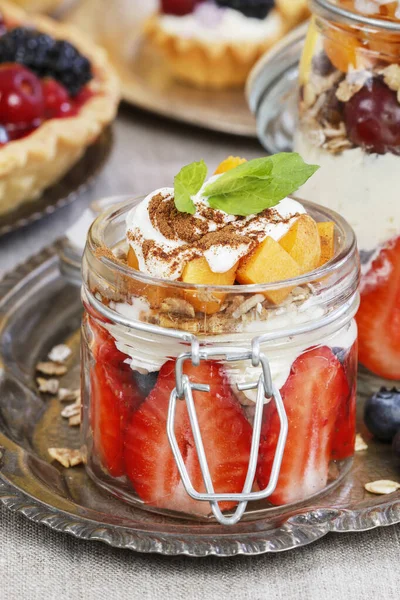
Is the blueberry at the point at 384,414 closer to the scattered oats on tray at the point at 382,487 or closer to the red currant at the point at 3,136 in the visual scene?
the scattered oats on tray at the point at 382,487

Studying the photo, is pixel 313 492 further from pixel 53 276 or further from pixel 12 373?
pixel 53 276

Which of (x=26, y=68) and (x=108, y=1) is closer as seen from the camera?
(x=26, y=68)

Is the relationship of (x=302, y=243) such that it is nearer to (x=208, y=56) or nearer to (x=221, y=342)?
(x=221, y=342)

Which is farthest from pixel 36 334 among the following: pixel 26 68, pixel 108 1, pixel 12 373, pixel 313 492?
pixel 108 1

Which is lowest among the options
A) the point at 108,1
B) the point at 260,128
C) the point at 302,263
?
the point at 108,1

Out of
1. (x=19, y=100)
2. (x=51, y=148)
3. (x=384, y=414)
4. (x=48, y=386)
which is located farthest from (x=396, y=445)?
(x=19, y=100)

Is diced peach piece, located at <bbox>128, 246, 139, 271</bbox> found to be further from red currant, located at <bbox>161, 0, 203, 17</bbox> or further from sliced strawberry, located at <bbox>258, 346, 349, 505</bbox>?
red currant, located at <bbox>161, 0, 203, 17</bbox>

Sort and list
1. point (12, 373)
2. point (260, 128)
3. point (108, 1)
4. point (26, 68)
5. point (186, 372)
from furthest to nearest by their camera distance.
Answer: point (108, 1) < point (26, 68) < point (260, 128) < point (12, 373) < point (186, 372)
